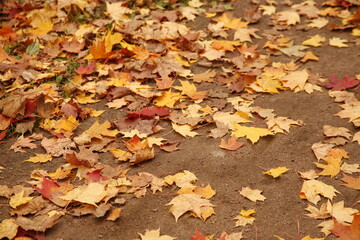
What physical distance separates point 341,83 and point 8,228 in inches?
126

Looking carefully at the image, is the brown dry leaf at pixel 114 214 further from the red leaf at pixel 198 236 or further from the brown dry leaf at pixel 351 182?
the brown dry leaf at pixel 351 182

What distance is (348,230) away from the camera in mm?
2465

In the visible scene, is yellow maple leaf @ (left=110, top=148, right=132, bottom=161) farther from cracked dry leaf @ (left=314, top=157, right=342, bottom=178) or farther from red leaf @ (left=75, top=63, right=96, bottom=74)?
cracked dry leaf @ (left=314, top=157, right=342, bottom=178)

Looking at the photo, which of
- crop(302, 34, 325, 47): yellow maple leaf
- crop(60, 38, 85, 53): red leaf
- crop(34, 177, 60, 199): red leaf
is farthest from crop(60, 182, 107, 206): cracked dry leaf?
crop(302, 34, 325, 47): yellow maple leaf

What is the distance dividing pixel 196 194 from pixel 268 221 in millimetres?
Result: 520

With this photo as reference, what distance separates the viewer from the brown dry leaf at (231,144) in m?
3.30

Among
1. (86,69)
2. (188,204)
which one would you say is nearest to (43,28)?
(86,69)

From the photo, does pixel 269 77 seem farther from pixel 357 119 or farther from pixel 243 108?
pixel 357 119

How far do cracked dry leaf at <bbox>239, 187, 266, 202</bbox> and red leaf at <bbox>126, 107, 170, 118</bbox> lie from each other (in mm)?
1128

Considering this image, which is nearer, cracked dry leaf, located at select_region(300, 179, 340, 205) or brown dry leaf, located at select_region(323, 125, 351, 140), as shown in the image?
cracked dry leaf, located at select_region(300, 179, 340, 205)

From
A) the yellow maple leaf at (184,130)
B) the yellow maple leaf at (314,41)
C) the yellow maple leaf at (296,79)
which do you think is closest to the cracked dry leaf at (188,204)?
the yellow maple leaf at (184,130)

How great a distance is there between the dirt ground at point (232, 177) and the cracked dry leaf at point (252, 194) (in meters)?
0.04

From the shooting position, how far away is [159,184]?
2957 millimetres

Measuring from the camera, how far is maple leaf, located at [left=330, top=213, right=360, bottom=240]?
242 cm
